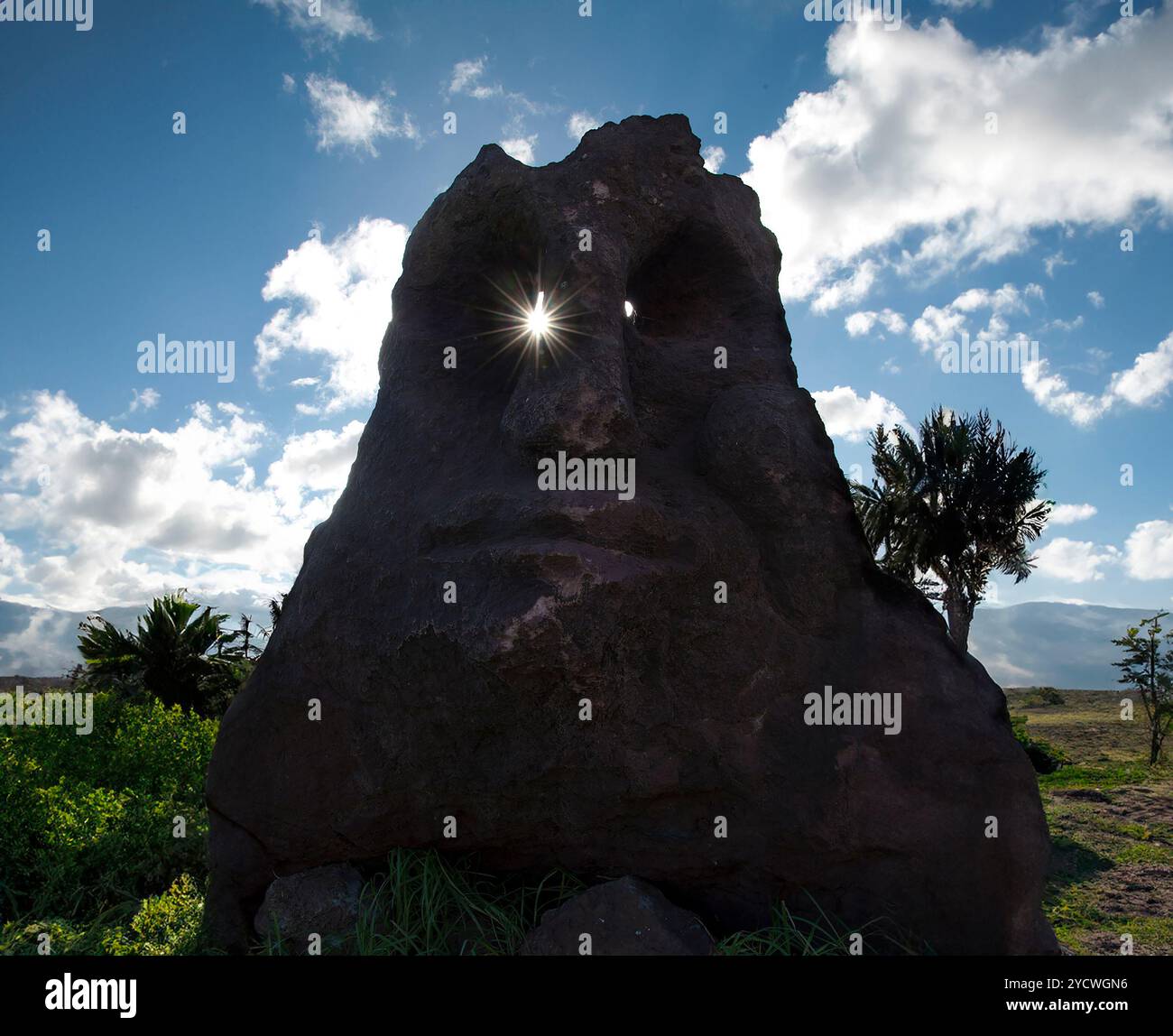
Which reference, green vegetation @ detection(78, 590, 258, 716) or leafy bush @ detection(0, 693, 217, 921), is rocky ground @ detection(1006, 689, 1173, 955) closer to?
leafy bush @ detection(0, 693, 217, 921)

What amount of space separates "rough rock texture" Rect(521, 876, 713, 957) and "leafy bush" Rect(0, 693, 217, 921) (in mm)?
3203

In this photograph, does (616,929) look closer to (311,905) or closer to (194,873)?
(311,905)

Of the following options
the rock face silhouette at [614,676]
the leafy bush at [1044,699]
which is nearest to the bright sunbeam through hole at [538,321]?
the rock face silhouette at [614,676]

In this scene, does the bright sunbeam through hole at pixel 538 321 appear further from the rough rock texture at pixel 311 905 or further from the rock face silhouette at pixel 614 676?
the rough rock texture at pixel 311 905

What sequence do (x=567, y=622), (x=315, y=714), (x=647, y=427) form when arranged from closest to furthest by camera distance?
(x=567, y=622) < (x=315, y=714) < (x=647, y=427)

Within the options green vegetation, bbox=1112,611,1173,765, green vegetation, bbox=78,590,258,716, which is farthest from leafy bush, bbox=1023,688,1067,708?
green vegetation, bbox=78,590,258,716

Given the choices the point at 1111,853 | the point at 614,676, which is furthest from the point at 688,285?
the point at 1111,853

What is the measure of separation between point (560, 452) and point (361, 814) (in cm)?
204

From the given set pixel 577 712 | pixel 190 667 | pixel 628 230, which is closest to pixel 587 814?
pixel 577 712

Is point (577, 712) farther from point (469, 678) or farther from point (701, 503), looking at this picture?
point (701, 503)

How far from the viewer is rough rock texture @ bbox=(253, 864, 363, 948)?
13.0 feet

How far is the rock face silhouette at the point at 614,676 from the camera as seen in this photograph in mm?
3705

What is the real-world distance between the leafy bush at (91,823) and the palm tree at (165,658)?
765 centimetres

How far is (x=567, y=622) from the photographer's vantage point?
3.58m
